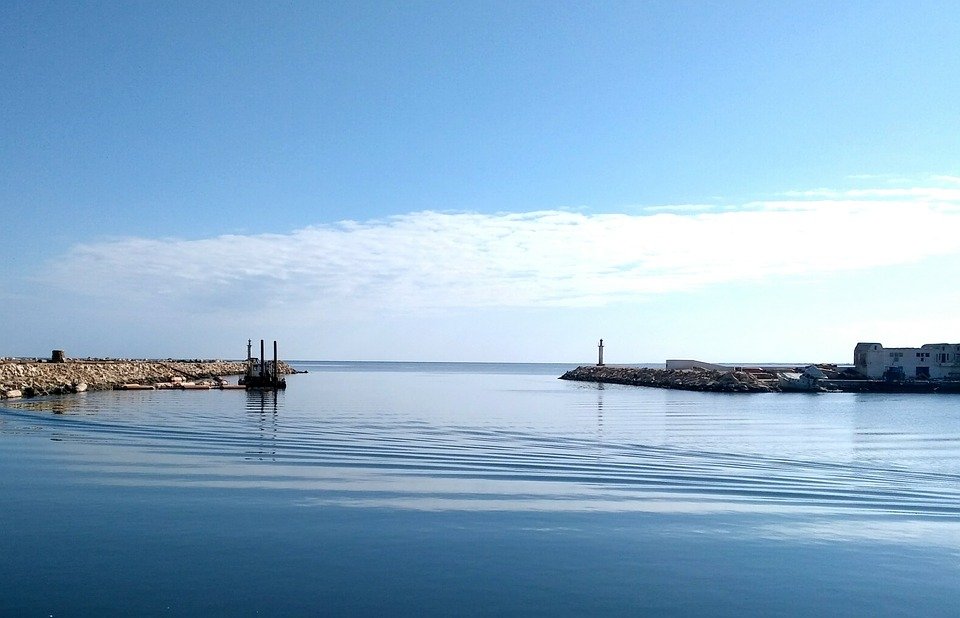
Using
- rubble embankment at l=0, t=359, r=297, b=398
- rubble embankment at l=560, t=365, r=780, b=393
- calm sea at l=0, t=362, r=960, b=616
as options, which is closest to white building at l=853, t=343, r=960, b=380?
rubble embankment at l=560, t=365, r=780, b=393

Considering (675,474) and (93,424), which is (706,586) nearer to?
(675,474)

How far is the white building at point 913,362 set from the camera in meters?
64.7

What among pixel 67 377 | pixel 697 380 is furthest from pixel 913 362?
pixel 67 377

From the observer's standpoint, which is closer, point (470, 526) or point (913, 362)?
point (470, 526)

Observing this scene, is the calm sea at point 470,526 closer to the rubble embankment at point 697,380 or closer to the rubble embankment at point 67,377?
the rubble embankment at point 67,377

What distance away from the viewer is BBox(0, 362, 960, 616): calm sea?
23.9 feet

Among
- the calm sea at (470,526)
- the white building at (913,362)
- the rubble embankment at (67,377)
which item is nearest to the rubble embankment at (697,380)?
the white building at (913,362)

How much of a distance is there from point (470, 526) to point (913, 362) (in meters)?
67.7

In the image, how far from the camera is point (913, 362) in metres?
65.9

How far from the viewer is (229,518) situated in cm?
1045

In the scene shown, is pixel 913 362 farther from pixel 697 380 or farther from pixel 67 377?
pixel 67 377

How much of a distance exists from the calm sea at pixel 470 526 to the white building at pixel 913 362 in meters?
49.0

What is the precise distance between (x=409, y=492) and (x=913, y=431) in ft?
72.9

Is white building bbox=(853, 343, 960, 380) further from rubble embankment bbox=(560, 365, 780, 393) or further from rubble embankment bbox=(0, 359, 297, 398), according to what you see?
rubble embankment bbox=(0, 359, 297, 398)
